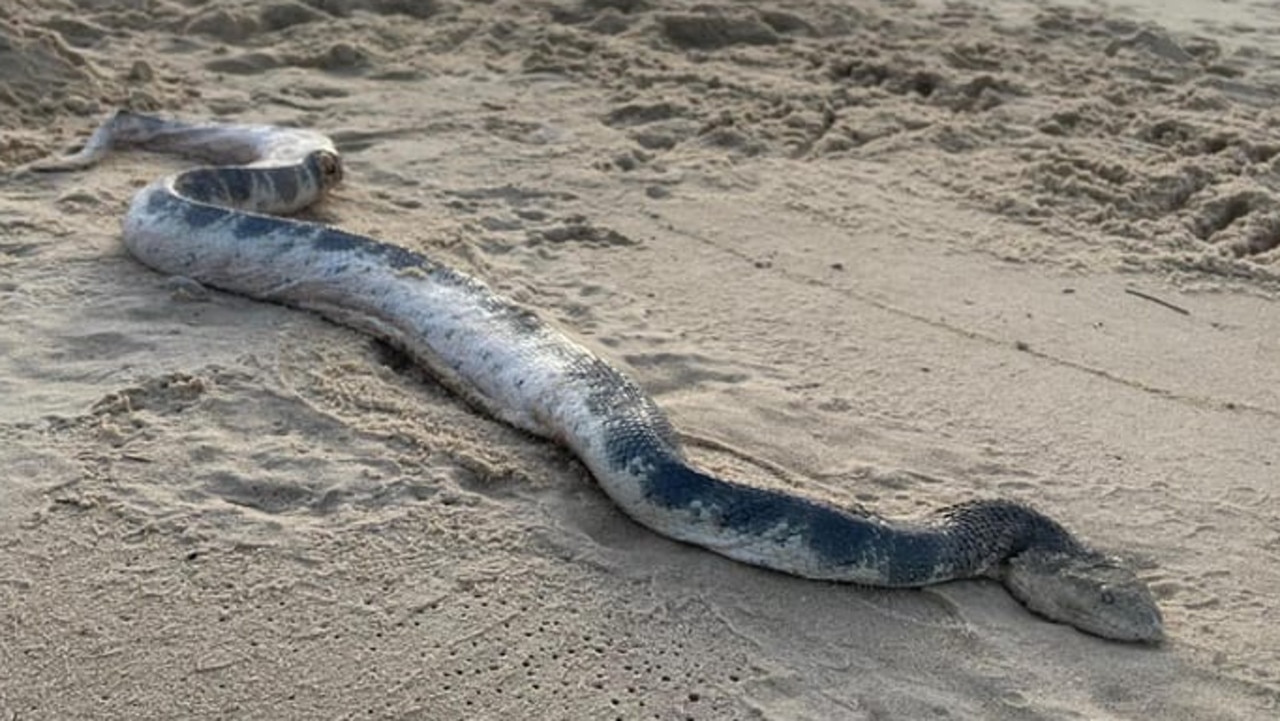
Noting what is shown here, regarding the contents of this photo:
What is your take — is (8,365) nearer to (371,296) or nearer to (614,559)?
(371,296)

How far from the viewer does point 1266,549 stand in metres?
4.39

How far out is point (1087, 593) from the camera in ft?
13.2

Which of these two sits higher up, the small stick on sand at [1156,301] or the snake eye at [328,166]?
the small stick on sand at [1156,301]

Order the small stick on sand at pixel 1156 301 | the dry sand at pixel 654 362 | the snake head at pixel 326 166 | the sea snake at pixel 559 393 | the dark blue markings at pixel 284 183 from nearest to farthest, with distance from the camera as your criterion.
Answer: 1. the dry sand at pixel 654 362
2. the sea snake at pixel 559 393
3. the small stick on sand at pixel 1156 301
4. the dark blue markings at pixel 284 183
5. the snake head at pixel 326 166

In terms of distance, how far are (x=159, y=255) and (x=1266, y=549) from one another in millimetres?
3683

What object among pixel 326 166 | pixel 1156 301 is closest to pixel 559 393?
pixel 326 166

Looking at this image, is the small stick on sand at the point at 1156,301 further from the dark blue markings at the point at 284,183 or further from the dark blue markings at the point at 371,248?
the dark blue markings at the point at 284,183

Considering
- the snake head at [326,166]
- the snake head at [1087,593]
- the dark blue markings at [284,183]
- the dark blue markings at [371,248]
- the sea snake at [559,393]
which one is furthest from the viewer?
the snake head at [326,166]

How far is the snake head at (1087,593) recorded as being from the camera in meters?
3.97

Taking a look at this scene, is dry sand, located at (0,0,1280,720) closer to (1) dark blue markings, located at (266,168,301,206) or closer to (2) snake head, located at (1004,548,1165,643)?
(2) snake head, located at (1004,548,1165,643)

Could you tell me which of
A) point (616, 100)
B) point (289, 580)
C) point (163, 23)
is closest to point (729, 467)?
point (289, 580)

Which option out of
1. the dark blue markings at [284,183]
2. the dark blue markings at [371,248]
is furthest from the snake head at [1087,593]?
the dark blue markings at [284,183]

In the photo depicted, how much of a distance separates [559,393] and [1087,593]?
1.58 m

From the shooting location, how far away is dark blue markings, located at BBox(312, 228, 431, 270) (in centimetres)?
543
